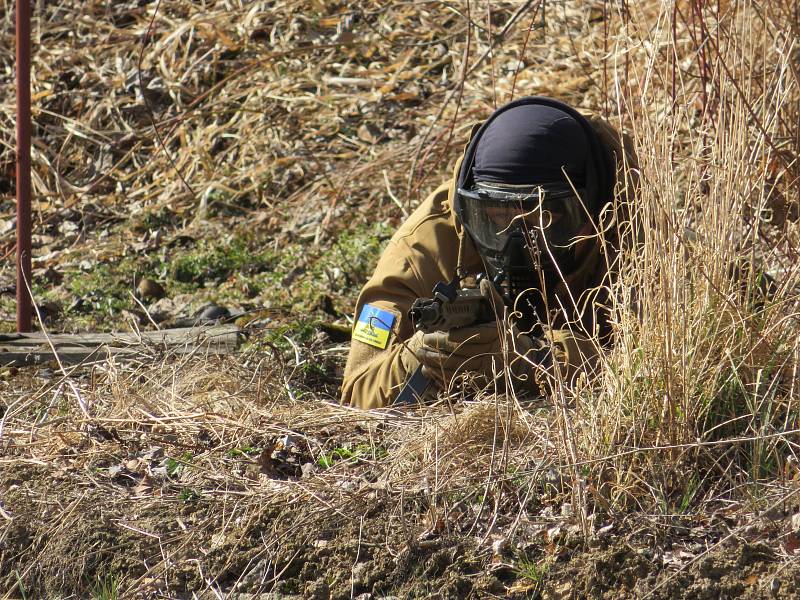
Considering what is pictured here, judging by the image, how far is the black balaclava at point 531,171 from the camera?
11.8 ft

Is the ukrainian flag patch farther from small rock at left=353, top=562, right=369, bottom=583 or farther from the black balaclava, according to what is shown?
small rock at left=353, top=562, right=369, bottom=583

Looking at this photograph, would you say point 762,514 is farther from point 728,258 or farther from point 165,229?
point 165,229

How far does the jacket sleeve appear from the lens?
12.3 feet

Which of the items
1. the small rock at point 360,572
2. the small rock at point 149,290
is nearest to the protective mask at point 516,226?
the small rock at point 360,572

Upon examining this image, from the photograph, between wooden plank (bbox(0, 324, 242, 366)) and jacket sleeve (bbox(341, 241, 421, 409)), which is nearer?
jacket sleeve (bbox(341, 241, 421, 409))

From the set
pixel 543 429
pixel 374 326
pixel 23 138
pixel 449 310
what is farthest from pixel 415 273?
pixel 23 138

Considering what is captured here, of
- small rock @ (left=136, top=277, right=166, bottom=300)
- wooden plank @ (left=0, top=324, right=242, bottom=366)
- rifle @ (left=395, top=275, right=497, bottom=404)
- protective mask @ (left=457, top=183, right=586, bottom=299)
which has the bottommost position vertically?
small rock @ (left=136, top=277, right=166, bottom=300)

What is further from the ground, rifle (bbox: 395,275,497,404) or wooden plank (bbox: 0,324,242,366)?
rifle (bbox: 395,275,497,404)

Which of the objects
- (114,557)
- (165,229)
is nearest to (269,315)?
(165,229)

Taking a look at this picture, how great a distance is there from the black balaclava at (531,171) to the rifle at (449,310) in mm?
233

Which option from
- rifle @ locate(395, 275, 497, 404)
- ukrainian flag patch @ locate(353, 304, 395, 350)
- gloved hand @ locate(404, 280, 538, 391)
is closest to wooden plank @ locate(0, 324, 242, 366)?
ukrainian flag patch @ locate(353, 304, 395, 350)

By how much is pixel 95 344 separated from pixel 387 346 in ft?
5.40

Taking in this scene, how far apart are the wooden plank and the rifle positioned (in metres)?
1.42

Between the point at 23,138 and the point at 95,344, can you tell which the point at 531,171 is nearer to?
the point at 95,344
